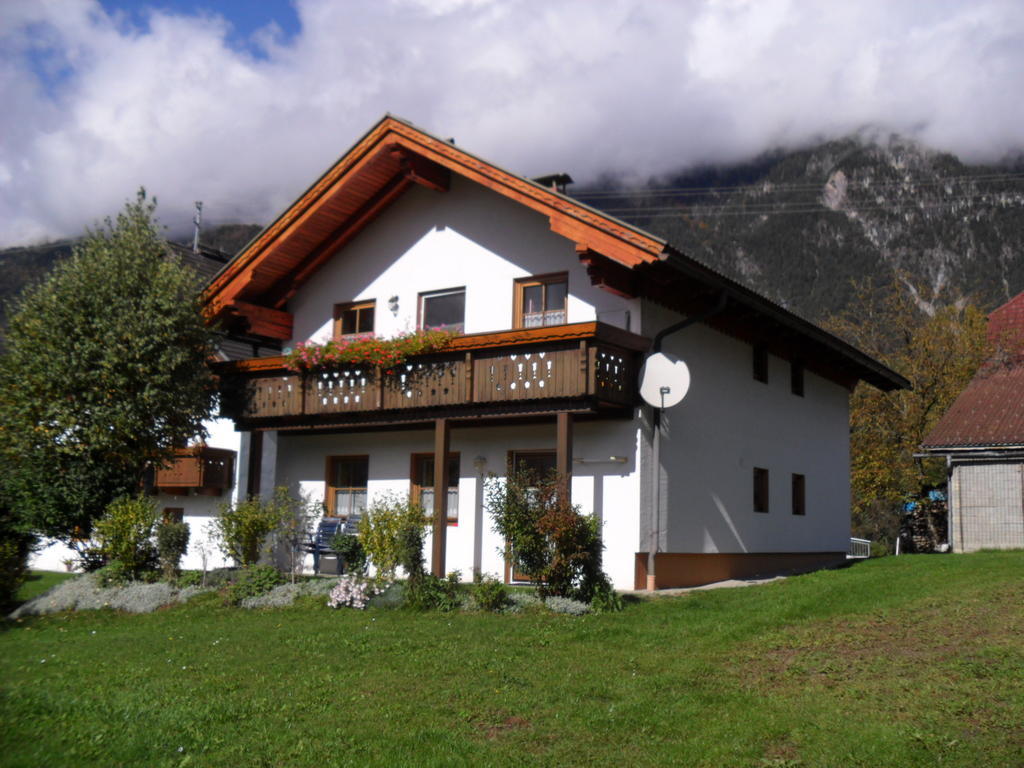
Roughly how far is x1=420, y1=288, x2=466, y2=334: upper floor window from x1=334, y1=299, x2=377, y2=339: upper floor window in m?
1.22

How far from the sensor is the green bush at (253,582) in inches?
586

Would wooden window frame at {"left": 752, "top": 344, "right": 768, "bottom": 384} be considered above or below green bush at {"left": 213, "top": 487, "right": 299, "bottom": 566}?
above

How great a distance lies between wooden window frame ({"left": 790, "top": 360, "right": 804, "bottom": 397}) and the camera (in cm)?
2145

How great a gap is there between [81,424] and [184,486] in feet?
18.2

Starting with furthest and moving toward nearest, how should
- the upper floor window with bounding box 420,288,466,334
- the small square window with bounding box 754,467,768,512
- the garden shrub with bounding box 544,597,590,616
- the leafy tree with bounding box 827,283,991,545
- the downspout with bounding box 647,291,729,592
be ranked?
the leafy tree with bounding box 827,283,991,545, the small square window with bounding box 754,467,768,512, the upper floor window with bounding box 420,288,466,334, the downspout with bounding box 647,291,729,592, the garden shrub with bounding box 544,597,590,616

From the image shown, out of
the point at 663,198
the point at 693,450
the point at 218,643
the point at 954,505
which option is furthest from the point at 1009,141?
the point at 218,643

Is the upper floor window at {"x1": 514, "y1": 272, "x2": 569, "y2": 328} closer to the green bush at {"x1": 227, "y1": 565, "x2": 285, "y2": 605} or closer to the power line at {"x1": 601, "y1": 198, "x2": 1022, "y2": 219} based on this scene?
the green bush at {"x1": 227, "y1": 565, "x2": 285, "y2": 605}

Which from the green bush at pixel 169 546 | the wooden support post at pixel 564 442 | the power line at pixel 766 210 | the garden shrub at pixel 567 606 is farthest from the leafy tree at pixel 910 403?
the power line at pixel 766 210

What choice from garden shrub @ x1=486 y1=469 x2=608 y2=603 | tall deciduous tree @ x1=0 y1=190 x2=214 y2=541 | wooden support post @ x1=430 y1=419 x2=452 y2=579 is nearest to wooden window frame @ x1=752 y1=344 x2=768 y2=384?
wooden support post @ x1=430 y1=419 x2=452 y2=579

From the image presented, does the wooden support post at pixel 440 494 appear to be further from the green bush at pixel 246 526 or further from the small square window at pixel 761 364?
the small square window at pixel 761 364

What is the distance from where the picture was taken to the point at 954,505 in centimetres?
2378

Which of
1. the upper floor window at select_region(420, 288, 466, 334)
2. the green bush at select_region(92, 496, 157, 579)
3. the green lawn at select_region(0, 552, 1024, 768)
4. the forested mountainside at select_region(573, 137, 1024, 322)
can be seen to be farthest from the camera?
the forested mountainside at select_region(573, 137, 1024, 322)

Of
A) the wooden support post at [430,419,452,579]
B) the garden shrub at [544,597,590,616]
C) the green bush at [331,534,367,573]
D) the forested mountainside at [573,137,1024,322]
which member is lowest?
the garden shrub at [544,597,590,616]

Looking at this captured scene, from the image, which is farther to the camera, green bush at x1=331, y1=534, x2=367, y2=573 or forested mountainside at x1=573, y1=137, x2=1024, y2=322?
forested mountainside at x1=573, y1=137, x2=1024, y2=322
